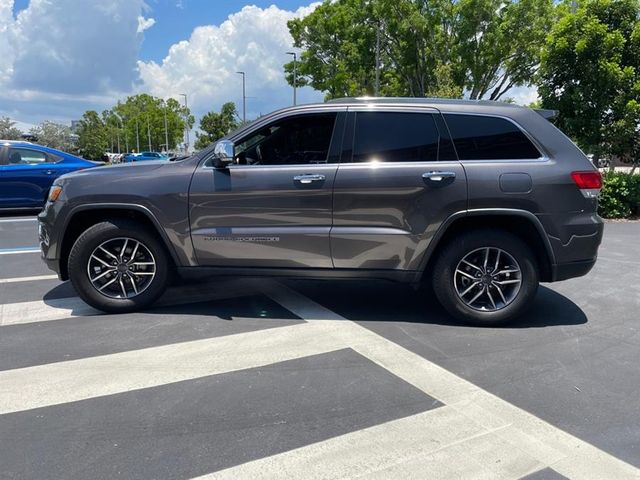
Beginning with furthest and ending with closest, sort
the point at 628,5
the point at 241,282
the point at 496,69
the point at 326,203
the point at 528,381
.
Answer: the point at 496,69 → the point at 628,5 → the point at 241,282 → the point at 326,203 → the point at 528,381

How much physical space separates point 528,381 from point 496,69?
25.7m

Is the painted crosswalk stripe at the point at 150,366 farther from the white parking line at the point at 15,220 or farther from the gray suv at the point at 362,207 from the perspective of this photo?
the white parking line at the point at 15,220

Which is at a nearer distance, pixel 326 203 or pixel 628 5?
pixel 326 203

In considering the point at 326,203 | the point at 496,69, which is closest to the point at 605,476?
the point at 326,203

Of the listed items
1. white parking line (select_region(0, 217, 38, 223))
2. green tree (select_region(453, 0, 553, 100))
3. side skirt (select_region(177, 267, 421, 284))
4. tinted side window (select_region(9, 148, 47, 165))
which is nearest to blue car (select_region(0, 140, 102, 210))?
tinted side window (select_region(9, 148, 47, 165))

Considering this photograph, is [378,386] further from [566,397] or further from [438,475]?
[566,397]

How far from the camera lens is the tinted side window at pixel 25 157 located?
10903 millimetres

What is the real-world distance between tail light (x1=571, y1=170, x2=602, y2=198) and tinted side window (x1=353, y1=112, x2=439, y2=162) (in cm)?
118

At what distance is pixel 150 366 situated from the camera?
3.58 m

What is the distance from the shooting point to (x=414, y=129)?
14.5 ft

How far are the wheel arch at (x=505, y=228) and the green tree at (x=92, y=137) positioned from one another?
9251 centimetres

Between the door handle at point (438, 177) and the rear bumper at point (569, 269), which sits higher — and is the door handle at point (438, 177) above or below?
above

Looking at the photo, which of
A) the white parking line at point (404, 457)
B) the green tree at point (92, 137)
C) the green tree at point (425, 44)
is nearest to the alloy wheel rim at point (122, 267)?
the white parking line at point (404, 457)

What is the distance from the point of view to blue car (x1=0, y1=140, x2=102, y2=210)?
1082 cm
